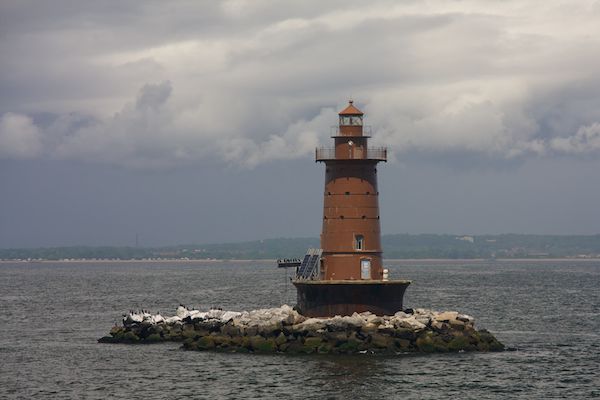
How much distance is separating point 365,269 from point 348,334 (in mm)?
3997

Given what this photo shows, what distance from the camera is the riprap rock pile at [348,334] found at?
48.2 m

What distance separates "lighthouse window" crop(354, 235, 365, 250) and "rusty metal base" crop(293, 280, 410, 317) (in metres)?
1.75

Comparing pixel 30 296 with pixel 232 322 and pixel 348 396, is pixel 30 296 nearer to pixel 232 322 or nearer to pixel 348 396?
pixel 232 322

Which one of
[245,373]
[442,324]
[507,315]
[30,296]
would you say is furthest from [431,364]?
[30,296]

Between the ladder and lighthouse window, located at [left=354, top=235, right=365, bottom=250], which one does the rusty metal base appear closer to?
Result: the ladder

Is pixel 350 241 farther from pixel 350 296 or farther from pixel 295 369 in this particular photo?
pixel 295 369

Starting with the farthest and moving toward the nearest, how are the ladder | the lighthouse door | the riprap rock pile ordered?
the ladder
the lighthouse door
the riprap rock pile

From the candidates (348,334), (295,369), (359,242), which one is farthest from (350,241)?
(295,369)

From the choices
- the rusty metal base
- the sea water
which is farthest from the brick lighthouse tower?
the sea water

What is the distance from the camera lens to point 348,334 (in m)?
48.3

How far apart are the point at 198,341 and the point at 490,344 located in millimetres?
13792

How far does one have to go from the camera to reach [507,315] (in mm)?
71500

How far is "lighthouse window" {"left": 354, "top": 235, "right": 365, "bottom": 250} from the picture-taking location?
51.0 meters

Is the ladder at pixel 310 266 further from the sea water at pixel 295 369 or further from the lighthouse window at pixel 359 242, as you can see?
the sea water at pixel 295 369
